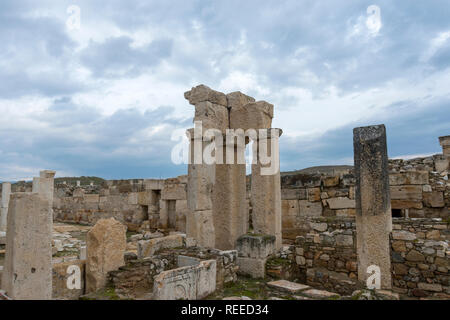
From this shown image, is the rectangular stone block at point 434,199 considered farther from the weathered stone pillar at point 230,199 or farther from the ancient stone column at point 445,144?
the ancient stone column at point 445,144

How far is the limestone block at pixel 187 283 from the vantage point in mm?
3750

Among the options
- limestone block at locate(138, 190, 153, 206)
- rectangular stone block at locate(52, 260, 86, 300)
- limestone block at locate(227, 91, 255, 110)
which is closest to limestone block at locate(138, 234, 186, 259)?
rectangular stone block at locate(52, 260, 86, 300)

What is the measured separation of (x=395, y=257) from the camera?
5.43 m

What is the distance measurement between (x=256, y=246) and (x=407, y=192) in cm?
503

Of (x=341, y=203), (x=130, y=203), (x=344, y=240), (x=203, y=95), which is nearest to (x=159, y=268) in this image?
(x=344, y=240)

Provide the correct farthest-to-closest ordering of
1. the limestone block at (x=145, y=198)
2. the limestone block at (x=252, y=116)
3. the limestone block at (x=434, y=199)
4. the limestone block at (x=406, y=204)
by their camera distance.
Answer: the limestone block at (x=145, y=198), the limestone block at (x=406, y=204), the limestone block at (x=434, y=199), the limestone block at (x=252, y=116)

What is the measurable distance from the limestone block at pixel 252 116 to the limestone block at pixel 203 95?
50 cm

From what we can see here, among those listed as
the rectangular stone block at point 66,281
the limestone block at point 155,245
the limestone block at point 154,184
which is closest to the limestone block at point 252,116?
the limestone block at point 155,245

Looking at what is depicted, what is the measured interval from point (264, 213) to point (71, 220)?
473 inches

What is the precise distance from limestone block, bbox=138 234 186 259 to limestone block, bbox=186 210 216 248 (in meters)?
0.39

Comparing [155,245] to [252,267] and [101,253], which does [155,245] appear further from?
[252,267]

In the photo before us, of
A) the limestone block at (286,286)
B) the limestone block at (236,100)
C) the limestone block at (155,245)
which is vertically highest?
the limestone block at (236,100)
